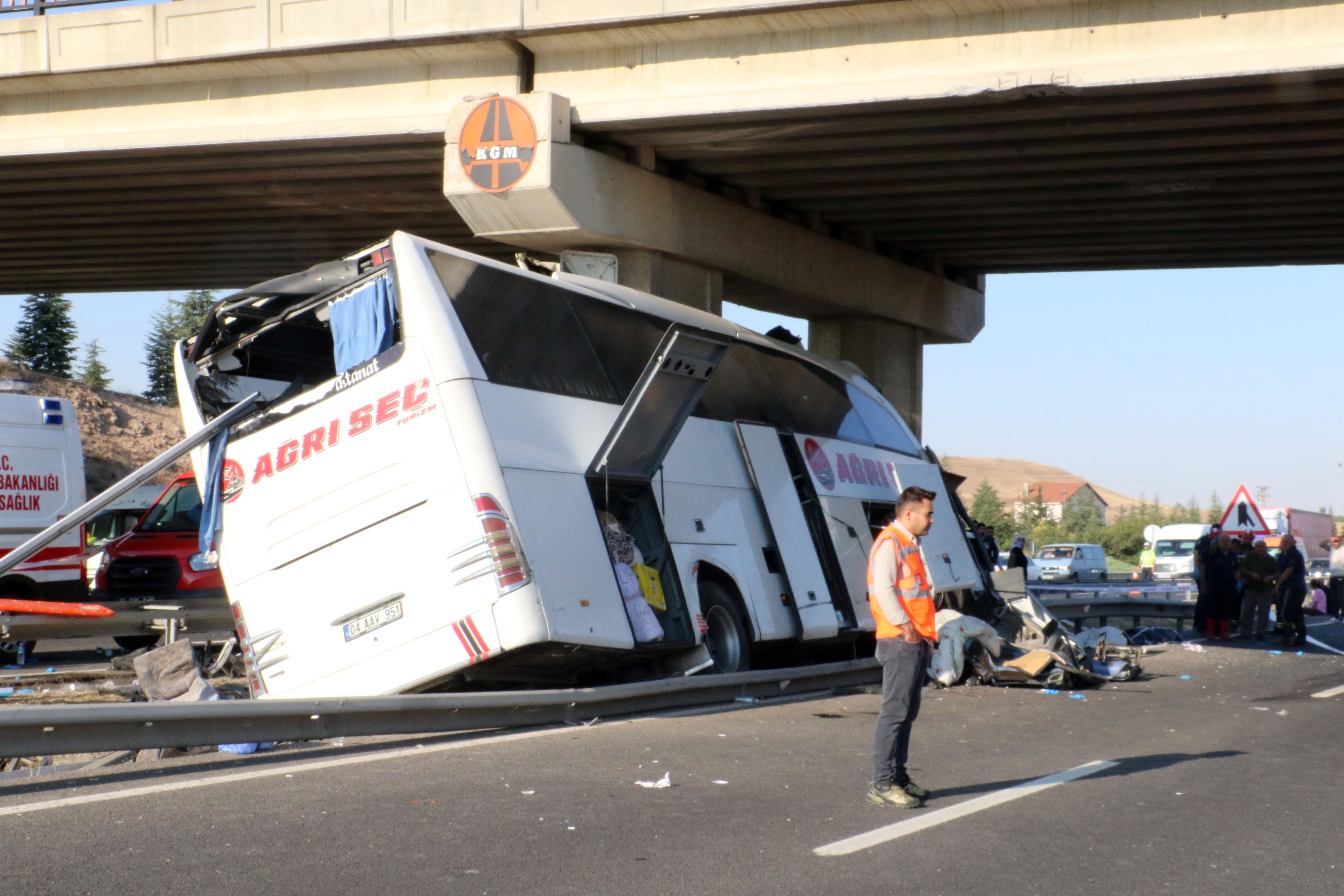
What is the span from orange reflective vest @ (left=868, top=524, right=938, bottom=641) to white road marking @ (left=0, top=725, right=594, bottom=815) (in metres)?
2.86

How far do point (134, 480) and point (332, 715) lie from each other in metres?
2.95

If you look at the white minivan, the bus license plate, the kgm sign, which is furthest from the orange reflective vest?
the white minivan

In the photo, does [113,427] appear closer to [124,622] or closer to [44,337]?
[44,337]

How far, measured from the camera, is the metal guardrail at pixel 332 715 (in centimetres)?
666

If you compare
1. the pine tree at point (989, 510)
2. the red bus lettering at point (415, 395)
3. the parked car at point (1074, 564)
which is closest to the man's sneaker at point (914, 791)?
the red bus lettering at point (415, 395)

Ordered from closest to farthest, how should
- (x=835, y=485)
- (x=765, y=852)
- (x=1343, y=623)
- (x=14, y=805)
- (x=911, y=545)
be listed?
(x=765, y=852)
(x=14, y=805)
(x=911, y=545)
(x=835, y=485)
(x=1343, y=623)

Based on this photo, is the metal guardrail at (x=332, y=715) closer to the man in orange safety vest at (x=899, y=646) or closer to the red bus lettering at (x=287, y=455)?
the red bus lettering at (x=287, y=455)

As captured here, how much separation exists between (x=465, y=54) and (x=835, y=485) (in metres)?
7.32

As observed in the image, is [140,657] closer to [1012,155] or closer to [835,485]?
[835,485]

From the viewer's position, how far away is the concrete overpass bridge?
14648mm

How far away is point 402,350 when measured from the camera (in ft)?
30.6

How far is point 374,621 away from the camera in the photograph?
938 centimetres

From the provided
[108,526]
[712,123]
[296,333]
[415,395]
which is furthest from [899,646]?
[108,526]

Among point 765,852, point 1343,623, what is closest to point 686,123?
point 765,852
